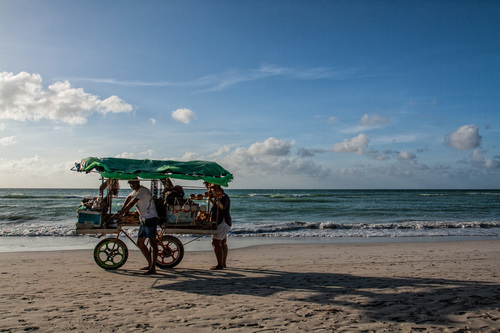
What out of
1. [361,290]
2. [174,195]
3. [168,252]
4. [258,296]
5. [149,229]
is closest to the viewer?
[258,296]

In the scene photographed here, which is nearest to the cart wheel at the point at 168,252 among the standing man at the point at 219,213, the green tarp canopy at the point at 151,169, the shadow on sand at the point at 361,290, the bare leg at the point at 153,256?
the shadow on sand at the point at 361,290

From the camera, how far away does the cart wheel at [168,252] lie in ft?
25.7

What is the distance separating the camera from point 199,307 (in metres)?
5.07

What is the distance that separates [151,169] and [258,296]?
319 centimetres

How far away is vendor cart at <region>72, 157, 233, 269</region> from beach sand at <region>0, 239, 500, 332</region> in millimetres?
662

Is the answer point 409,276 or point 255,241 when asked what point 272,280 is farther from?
point 255,241

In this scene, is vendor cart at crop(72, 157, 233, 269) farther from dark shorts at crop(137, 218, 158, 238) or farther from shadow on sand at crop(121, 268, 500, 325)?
shadow on sand at crop(121, 268, 500, 325)

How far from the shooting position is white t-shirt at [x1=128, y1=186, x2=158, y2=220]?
7.18 meters

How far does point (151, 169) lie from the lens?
7.20m

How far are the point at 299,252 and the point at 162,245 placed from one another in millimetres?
4577

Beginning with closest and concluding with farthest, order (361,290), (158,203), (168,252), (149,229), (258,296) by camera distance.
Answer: (258,296) → (361,290) → (149,229) → (158,203) → (168,252)

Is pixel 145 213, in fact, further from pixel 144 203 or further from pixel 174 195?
pixel 174 195

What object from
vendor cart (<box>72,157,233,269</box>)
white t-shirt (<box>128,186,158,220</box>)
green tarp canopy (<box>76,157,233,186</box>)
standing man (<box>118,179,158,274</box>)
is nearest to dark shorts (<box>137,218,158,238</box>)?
standing man (<box>118,179,158,274</box>)

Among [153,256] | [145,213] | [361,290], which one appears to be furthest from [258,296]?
[145,213]
